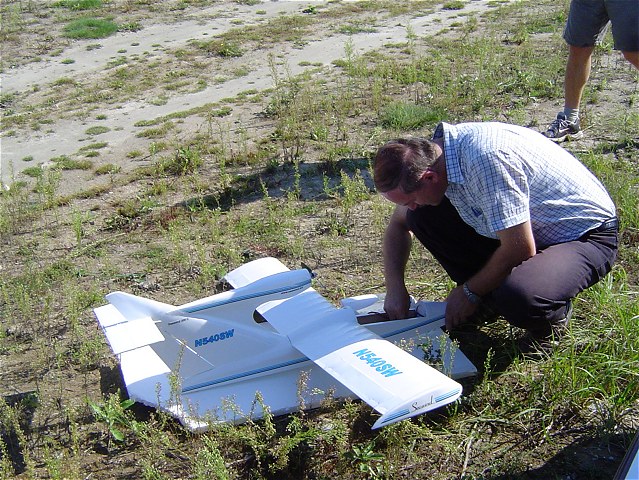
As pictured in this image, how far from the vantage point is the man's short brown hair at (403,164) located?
3457mm

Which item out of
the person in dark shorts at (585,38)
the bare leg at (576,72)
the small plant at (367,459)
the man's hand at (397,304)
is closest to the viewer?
the small plant at (367,459)

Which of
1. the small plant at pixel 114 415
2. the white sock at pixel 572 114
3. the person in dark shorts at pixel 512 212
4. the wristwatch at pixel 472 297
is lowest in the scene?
the small plant at pixel 114 415

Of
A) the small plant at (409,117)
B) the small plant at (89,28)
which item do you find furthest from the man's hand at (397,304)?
the small plant at (89,28)

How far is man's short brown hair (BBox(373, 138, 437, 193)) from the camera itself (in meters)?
3.46

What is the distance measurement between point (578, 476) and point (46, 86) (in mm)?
8490

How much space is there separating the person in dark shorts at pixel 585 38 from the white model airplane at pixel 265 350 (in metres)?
3.22

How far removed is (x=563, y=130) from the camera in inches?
255

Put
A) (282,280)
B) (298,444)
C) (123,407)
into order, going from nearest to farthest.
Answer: (298,444), (123,407), (282,280)

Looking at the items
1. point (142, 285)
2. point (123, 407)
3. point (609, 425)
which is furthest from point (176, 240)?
point (609, 425)

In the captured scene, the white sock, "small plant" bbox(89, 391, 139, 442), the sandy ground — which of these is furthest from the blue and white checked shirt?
the sandy ground

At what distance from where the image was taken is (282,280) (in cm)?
409

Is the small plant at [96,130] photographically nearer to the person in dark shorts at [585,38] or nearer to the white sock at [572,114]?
the person in dark shorts at [585,38]

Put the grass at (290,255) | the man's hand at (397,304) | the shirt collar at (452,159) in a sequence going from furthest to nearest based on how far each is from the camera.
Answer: the man's hand at (397,304) < the shirt collar at (452,159) < the grass at (290,255)

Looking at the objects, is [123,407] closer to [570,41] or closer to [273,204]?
[273,204]
